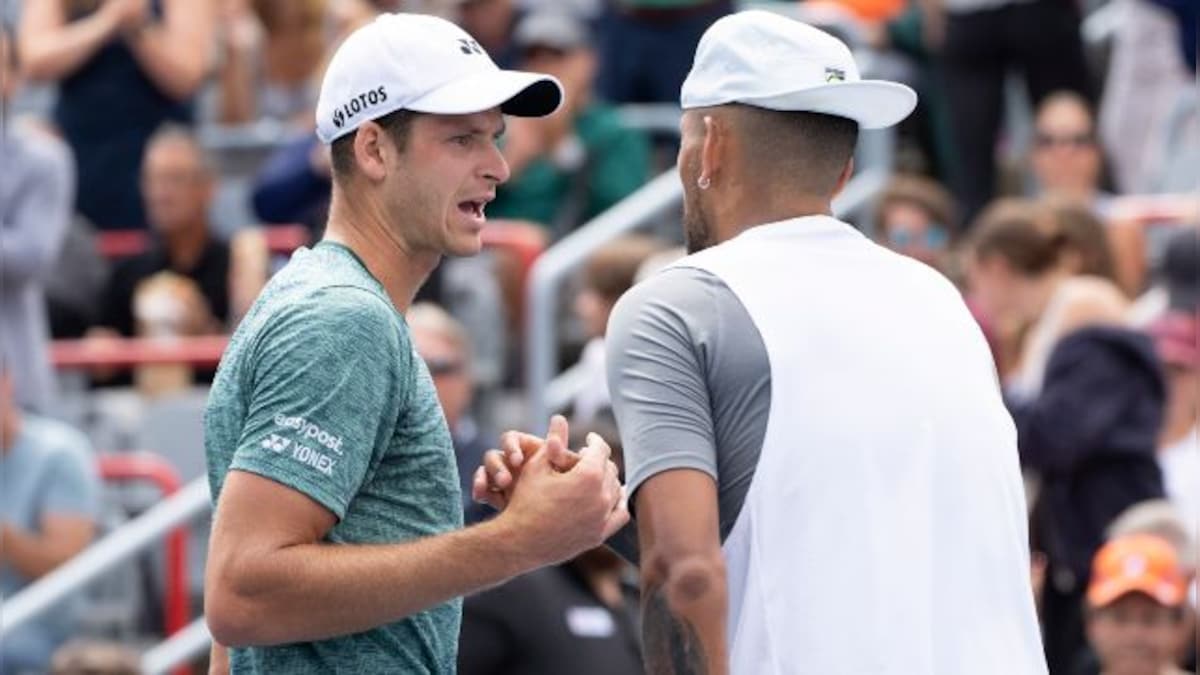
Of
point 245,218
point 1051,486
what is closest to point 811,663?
point 1051,486

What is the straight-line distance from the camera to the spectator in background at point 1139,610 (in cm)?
709

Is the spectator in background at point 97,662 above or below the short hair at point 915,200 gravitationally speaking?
below

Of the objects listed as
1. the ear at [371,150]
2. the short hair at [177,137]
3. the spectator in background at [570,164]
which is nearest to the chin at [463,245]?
the ear at [371,150]

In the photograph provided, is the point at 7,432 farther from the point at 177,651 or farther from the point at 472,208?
the point at 472,208

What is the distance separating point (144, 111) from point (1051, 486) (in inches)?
213

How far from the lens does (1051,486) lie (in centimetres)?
780

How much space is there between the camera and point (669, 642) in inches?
157

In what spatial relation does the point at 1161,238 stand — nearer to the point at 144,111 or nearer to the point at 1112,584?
the point at 1112,584

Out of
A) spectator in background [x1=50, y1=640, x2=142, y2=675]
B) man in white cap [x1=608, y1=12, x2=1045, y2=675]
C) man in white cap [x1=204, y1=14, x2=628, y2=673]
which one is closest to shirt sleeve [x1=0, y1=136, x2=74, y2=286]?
spectator in background [x1=50, y1=640, x2=142, y2=675]

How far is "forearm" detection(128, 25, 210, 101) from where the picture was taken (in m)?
11.7

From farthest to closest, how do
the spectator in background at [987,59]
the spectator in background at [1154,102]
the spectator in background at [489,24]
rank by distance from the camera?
the spectator in background at [489,24], the spectator in background at [987,59], the spectator in background at [1154,102]

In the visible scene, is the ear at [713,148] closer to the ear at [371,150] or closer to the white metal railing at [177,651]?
the ear at [371,150]

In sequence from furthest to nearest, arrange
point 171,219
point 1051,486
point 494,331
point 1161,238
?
1. point 171,219
2. point 1161,238
3. point 494,331
4. point 1051,486

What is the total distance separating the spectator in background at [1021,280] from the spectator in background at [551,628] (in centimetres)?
212
